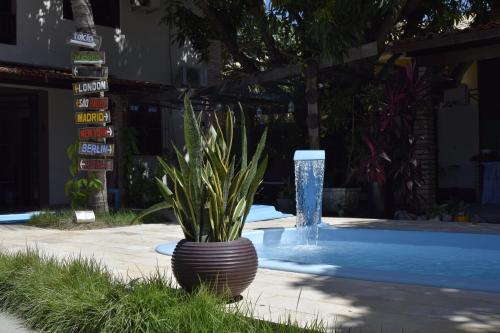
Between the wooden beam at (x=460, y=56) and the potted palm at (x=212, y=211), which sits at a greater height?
the wooden beam at (x=460, y=56)

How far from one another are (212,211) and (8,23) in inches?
446

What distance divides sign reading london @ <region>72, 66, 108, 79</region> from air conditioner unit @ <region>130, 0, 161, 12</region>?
5285 millimetres

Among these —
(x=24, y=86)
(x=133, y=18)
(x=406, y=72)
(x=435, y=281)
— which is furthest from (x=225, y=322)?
(x=133, y=18)

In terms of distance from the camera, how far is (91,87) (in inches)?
457

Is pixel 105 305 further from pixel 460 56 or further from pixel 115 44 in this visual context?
pixel 115 44

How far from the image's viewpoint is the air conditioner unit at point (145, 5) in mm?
16438

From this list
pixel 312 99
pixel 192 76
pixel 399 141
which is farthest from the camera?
pixel 192 76

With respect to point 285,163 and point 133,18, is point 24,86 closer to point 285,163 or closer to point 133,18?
point 133,18

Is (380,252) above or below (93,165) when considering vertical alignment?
below

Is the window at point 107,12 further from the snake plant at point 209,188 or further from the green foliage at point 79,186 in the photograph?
the snake plant at point 209,188

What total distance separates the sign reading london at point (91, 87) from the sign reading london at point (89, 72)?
138 millimetres

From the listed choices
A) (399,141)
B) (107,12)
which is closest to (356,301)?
(399,141)

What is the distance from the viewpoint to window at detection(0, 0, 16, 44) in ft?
46.1

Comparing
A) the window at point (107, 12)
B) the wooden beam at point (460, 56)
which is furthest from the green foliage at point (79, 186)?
the wooden beam at point (460, 56)
